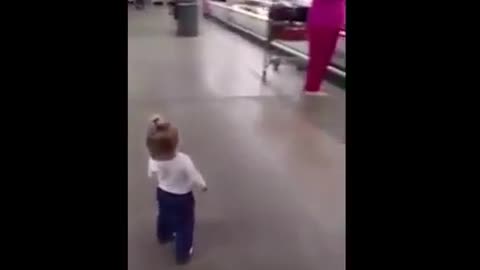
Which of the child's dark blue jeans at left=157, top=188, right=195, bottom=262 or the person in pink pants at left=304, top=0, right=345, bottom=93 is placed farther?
the person in pink pants at left=304, top=0, right=345, bottom=93

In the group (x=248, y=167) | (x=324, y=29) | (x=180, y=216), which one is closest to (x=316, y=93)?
(x=324, y=29)

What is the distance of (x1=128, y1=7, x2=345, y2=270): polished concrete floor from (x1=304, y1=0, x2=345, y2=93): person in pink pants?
399 mm

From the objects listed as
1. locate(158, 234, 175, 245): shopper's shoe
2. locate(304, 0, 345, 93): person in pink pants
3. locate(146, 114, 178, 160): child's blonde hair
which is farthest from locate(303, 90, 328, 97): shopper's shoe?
locate(146, 114, 178, 160): child's blonde hair

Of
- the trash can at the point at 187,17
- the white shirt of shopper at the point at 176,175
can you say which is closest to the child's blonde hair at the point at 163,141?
the white shirt of shopper at the point at 176,175

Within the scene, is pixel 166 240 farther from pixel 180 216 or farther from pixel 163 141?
pixel 163 141

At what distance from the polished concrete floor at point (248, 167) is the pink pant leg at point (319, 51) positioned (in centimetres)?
21

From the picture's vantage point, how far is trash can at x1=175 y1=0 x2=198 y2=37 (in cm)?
1177

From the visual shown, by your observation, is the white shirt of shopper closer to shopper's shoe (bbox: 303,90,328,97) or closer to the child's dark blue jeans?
the child's dark blue jeans

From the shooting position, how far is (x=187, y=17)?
1177 cm

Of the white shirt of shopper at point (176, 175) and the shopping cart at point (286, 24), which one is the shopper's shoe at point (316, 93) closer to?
the shopping cart at point (286, 24)

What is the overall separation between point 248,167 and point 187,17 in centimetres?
859

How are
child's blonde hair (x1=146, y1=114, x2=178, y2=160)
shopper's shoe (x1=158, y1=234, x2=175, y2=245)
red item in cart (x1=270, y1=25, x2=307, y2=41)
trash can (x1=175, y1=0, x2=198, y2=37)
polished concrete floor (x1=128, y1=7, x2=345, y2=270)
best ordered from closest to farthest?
child's blonde hair (x1=146, y1=114, x2=178, y2=160)
polished concrete floor (x1=128, y1=7, x2=345, y2=270)
shopper's shoe (x1=158, y1=234, x2=175, y2=245)
red item in cart (x1=270, y1=25, x2=307, y2=41)
trash can (x1=175, y1=0, x2=198, y2=37)

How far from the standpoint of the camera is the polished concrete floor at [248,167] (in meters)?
2.48
